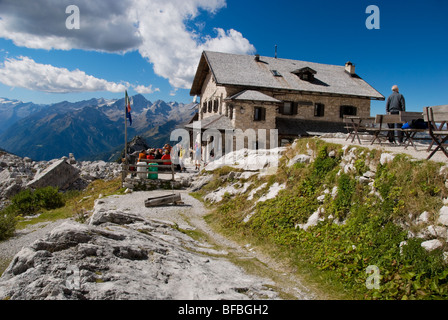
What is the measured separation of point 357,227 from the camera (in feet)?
22.8

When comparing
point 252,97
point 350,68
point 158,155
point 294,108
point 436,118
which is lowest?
point 158,155

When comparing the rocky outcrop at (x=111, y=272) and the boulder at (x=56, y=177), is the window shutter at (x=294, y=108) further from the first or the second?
the rocky outcrop at (x=111, y=272)

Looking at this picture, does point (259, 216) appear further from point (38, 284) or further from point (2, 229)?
point (2, 229)

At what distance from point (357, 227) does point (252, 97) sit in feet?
67.9

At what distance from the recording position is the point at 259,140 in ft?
90.1

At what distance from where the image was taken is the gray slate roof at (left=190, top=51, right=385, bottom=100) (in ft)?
93.8

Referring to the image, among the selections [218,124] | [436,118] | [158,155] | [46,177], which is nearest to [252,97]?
[218,124]

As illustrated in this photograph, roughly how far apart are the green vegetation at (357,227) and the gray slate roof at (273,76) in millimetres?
19316

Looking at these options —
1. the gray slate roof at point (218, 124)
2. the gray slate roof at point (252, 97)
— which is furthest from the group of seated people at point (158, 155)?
the gray slate roof at point (252, 97)

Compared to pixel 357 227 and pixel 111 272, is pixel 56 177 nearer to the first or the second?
pixel 111 272

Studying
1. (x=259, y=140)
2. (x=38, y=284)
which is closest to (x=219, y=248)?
(x=38, y=284)

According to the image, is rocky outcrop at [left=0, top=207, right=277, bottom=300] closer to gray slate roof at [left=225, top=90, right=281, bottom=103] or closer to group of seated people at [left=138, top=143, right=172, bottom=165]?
group of seated people at [left=138, top=143, right=172, bottom=165]

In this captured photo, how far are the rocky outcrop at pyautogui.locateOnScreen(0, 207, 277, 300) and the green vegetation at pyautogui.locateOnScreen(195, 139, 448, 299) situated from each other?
177cm
